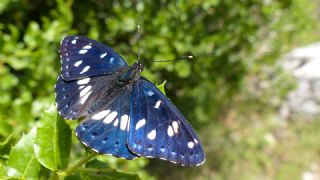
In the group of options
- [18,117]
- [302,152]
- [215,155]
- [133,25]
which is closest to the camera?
[18,117]

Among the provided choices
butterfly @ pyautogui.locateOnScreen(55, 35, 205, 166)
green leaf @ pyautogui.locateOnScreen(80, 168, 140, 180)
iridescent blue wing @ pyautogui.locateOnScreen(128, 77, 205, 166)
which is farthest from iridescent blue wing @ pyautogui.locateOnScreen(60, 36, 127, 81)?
green leaf @ pyautogui.locateOnScreen(80, 168, 140, 180)

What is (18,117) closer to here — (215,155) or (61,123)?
(61,123)

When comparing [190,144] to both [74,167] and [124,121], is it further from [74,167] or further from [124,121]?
[74,167]

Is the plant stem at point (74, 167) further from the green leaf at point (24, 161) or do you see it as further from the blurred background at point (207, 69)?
the blurred background at point (207, 69)

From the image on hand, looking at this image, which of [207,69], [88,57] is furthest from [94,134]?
[207,69]

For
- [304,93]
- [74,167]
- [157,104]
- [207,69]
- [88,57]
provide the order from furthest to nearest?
[304,93]
[207,69]
[88,57]
[157,104]
[74,167]

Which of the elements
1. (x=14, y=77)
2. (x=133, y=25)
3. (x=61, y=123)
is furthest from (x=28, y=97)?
(x=61, y=123)

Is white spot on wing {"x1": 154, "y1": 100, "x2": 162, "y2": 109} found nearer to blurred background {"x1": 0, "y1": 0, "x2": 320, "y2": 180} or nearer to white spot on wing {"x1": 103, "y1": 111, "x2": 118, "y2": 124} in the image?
white spot on wing {"x1": 103, "y1": 111, "x2": 118, "y2": 124}
